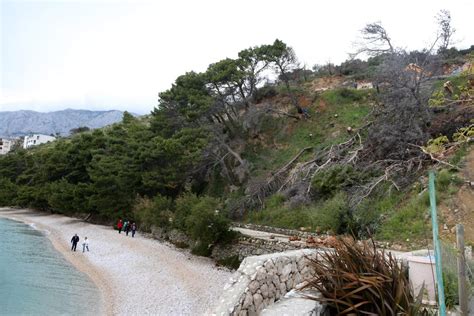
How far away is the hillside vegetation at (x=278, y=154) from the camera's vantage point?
15.3 metres

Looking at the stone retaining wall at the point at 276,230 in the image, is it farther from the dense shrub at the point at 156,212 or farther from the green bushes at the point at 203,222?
the dense shrub at the point at 156,212

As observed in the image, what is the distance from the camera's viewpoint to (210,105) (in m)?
25.9

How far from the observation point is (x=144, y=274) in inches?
642

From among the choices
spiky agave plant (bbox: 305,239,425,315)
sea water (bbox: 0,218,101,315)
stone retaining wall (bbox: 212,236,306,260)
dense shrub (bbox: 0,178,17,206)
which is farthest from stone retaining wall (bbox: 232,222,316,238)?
dense shrub (bbox: 0,178,17,206)

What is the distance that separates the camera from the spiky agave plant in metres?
4.69

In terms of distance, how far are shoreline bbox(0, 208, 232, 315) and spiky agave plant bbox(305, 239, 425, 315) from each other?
7.80m

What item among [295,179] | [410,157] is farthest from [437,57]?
[295,179]

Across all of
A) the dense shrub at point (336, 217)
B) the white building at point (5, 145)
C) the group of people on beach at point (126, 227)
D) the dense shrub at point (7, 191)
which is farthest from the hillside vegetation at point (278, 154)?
the white building at point (5, 145)

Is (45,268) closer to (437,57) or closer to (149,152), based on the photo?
(149,152)

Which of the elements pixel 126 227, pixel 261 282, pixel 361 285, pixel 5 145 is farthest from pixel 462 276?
pixel 5 145

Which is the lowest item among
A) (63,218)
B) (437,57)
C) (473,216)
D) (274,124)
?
(63,218)

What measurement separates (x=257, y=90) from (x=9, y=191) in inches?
1347

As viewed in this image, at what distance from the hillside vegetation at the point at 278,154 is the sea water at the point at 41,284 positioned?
19.9 feet

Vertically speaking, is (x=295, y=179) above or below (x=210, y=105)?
below
